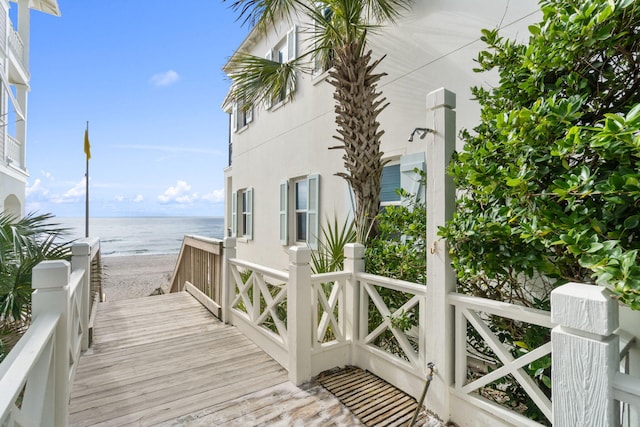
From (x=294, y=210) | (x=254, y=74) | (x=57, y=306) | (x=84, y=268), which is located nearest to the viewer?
(x=57, y=306)

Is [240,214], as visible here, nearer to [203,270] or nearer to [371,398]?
[203,270]

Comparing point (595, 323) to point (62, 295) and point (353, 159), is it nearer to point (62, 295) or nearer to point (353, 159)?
point (62, 295)

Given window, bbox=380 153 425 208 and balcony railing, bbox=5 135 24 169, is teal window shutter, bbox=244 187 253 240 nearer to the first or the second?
window, bbox=380 153 425 208

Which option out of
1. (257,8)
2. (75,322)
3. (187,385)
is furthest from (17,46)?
(187,385)

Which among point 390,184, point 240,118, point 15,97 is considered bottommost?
point 390,184

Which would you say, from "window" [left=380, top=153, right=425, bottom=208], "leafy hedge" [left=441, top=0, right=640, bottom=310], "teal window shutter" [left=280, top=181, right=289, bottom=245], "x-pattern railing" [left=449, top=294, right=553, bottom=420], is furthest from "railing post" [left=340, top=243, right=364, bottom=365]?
"teal window shutter" [left=280, top=181, right=289, bottom=245]

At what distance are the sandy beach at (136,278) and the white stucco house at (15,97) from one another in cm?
356

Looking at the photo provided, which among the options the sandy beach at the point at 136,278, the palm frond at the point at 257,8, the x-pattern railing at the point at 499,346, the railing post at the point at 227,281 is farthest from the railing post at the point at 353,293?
the sandy beach at the point at 136,278

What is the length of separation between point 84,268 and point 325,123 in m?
4.20

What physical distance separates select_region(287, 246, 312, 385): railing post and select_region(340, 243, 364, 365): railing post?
479 millimetres

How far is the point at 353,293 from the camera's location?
3.17 meters

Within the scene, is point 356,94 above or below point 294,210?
above

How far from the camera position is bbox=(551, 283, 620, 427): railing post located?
1.03 meters

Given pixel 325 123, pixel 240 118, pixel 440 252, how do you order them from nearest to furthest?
1. pixel 440 252
2. pixel 325 123
3. pixel 240 118
